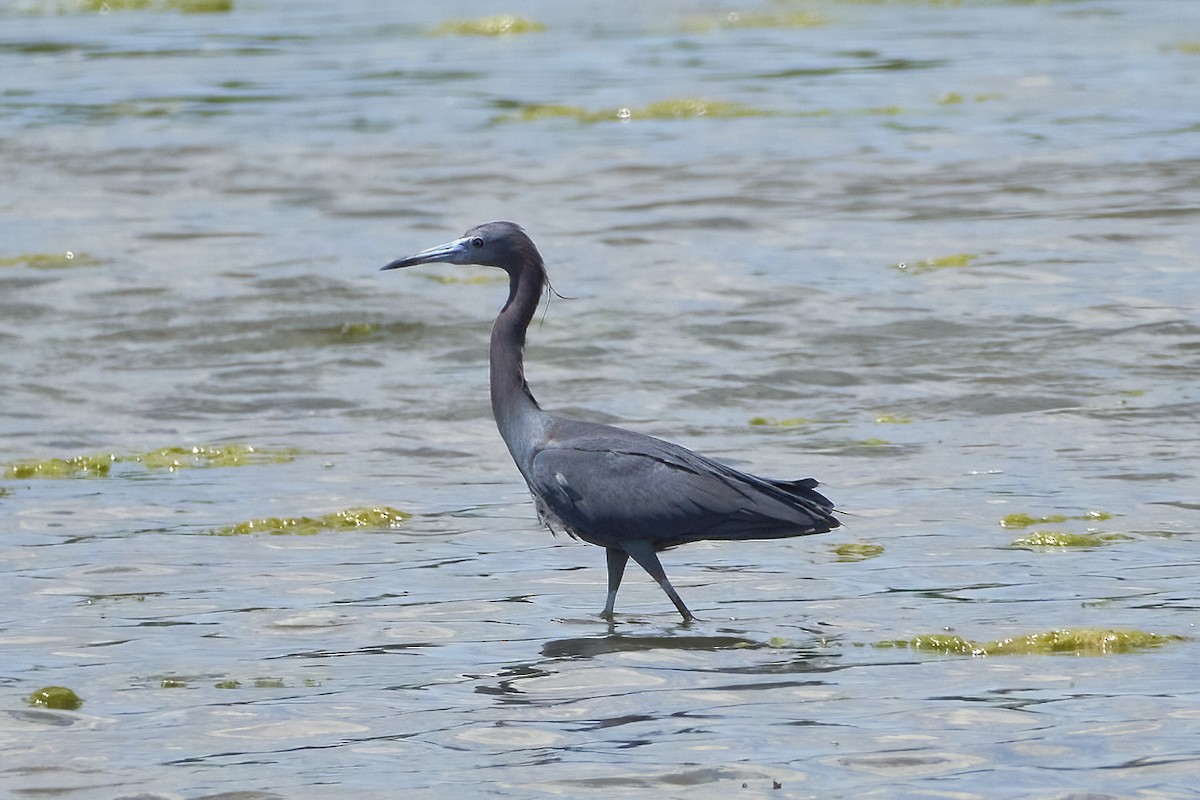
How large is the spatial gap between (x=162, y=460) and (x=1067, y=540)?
5814mm

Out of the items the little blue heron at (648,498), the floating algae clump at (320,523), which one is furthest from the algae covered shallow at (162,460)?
the little blue heron at (648,498)

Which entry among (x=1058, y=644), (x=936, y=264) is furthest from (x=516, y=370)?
(x=936, y=264)

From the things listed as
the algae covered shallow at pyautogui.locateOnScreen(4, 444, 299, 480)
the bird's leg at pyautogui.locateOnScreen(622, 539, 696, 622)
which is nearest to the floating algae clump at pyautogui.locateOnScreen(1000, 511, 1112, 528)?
the bird's leg at pyautogui.locateOnScreen(622, 539, 696, 622)

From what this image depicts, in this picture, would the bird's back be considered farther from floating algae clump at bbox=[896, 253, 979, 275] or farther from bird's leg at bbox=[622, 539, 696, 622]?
floating algae clump at bbox=[896, 253, 979, 275]

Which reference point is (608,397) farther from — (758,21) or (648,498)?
(758,21)

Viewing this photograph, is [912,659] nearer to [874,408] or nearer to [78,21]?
[874,408]

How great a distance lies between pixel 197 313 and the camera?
16609 millimetres

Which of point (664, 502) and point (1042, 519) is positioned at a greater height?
point (664, 502)

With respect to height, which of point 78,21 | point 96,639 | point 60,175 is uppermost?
point 78,21

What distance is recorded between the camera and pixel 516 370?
9.12 m

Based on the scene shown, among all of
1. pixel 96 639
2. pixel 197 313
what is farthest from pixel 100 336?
pixel 96 639

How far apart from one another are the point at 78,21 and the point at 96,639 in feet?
94.3

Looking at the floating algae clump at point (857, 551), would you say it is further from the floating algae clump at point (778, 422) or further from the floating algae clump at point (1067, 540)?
the floating algae clump at point (778, 422)

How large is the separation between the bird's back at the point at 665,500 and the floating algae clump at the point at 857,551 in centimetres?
126
